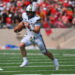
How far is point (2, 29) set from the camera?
583 inches

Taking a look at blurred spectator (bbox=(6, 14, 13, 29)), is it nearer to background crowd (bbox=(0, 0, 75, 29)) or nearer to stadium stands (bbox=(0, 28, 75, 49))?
background crowd (bbox=(0, 0, 75, 29))

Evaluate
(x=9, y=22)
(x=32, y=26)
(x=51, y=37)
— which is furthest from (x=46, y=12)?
(x=32, y=26)

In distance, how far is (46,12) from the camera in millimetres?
15117

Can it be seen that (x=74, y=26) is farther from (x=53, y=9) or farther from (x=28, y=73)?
(x=28, y=73)

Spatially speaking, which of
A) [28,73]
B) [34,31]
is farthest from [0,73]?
[34,31]

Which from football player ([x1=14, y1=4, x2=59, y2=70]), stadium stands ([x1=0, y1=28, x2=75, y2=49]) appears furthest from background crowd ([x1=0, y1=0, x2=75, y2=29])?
football player ([x1=14, y1=4, x2=59, y2=70])

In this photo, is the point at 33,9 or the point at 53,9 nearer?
the point at 33,9

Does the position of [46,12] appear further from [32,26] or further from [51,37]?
[32,26]

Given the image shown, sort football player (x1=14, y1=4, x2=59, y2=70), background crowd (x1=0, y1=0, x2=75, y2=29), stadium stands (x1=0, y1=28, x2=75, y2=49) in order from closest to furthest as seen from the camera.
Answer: football player (x1=14, y1=4, x2=59, y2=70), stadium stands (x1=0, y1=28, x2=75, y2=49), background crowd (x1=0, y1=0, x2=75, y2=29)

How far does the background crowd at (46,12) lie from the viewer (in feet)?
48.6

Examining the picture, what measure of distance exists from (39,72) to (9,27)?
804 centimetres

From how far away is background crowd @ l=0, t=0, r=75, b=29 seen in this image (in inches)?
583

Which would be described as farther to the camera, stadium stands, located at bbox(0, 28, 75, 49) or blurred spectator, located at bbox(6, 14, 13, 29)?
blurred spectator, located at bbox(6, 14, 13, 29)

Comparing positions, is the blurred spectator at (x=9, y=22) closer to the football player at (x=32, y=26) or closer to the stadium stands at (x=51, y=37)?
the stadium stands at (x=51, y=37)
